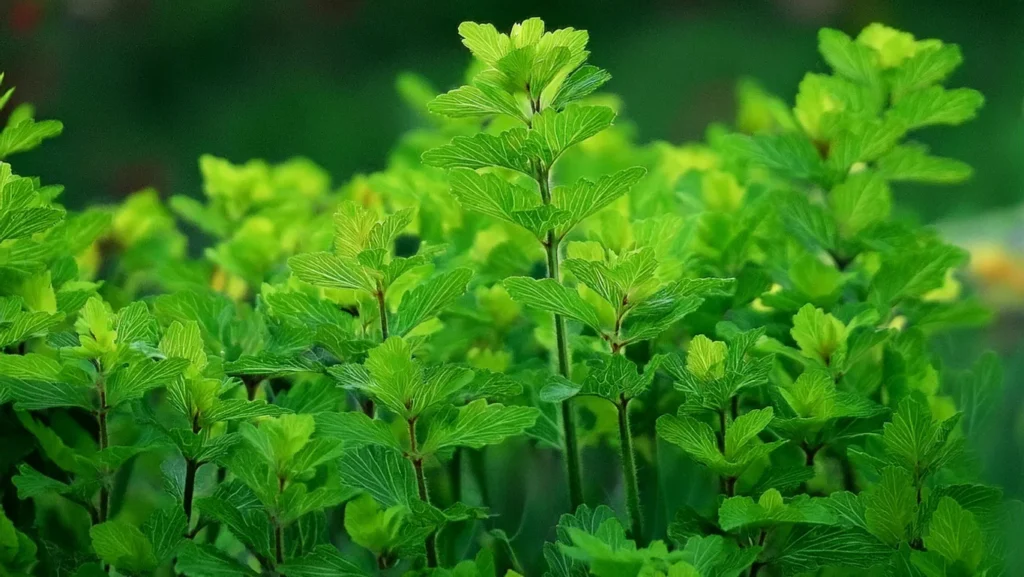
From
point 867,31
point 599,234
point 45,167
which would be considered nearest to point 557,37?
point 599,234

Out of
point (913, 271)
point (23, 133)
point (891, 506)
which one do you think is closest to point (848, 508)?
point (891, 506)

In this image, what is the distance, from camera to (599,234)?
473 mm

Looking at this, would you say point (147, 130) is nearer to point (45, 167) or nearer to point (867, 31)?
point (45, 167)

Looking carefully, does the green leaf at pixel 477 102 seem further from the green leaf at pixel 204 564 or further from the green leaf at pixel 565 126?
the green leaf at pixel 204 564

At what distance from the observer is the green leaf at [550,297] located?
391mm

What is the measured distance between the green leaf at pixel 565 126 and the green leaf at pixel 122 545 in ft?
0.67

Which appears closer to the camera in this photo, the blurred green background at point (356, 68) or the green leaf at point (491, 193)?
the green leaf at point (491, 193)

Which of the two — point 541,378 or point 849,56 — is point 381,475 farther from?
point 849,56

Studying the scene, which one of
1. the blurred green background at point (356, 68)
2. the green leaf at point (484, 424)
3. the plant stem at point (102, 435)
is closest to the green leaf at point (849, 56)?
the green leaf at point (484, 424)

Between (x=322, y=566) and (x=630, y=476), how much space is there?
0.41ft

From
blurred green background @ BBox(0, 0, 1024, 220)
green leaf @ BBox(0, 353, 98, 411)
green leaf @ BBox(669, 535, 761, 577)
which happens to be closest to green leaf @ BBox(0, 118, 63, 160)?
green leaf @ BBox(0, 353, 98, 411)

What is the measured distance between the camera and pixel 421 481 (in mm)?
411

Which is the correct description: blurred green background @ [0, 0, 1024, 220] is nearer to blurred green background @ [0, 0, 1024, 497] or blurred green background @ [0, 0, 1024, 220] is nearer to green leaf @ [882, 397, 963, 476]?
blurred green background @ [0, 0, 1024, 497]

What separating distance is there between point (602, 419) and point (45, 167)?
2.25 meters
